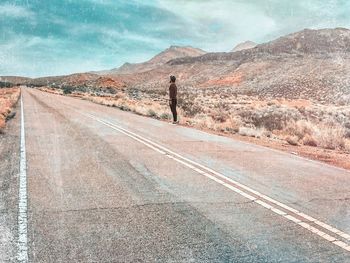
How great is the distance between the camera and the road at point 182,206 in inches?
220

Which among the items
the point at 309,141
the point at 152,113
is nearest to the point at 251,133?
the point at 309,141

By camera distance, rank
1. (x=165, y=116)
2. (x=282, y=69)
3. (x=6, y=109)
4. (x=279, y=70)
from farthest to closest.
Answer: (x=282, y=69) < (x=279, y=70) < (x=6, y=109) < (x=165, y=116)

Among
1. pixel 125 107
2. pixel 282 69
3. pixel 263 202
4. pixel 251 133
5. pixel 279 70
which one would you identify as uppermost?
pixel 282 69

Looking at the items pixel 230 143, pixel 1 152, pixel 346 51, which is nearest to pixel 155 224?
pixel 1 152

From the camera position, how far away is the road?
5.60m

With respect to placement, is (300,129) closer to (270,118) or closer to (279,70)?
(270,118)

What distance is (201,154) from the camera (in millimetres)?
13219

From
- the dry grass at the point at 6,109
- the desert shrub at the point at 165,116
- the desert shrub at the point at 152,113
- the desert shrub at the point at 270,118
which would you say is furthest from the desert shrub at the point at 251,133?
the desert shrub at the point at 152,113

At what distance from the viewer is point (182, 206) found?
7516 millimetres

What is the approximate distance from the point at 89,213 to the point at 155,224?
3.61 ft

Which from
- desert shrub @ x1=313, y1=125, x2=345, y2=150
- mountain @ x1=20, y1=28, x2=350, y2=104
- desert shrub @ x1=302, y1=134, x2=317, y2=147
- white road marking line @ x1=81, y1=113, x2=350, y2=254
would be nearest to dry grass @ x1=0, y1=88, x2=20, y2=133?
white road marking line @ x1=81, y1=113, x2=350, y2=254

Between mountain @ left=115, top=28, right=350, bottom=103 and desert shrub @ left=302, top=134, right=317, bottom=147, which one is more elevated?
mountain @ left=115, top=28, right=350, bottom=103

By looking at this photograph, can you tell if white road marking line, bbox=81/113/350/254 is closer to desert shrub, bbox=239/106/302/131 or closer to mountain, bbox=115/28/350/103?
desert shrub, bbox=239/106/302/131

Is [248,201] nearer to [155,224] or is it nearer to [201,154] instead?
[155,224]
